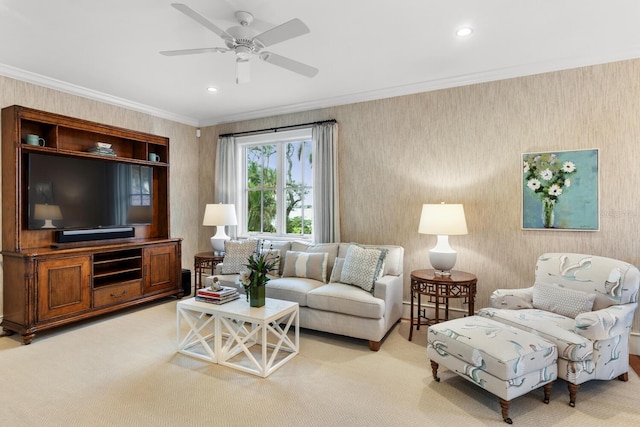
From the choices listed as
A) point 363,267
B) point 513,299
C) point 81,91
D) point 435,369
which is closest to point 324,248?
point 363,267

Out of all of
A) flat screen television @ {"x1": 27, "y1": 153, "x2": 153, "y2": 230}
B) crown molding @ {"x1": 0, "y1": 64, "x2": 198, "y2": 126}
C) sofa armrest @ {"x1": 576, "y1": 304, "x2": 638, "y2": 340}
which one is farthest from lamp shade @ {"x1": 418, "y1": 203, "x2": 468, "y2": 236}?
crown molding @ {"x1": 0, "y1": 64, "x2": 198, "y2": 126}

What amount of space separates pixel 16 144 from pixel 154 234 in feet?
6.81

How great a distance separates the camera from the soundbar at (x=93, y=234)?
3929mm

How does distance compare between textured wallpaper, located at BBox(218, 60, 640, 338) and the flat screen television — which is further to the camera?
the flat screen television

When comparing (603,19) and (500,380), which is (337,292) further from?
(603,19)

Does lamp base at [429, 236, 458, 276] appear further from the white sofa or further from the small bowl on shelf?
the small bowl on shelf

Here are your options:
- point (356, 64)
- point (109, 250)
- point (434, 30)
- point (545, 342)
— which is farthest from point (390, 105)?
point (109, 250)

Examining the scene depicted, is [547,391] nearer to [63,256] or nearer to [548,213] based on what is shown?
[548,213]

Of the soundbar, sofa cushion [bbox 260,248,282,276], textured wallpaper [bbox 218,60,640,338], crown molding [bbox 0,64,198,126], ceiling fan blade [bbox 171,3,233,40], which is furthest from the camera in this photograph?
sofa cushion [bbox 260,248,282,276]

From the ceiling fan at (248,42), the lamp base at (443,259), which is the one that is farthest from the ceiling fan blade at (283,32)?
the lamp base at (443,259)

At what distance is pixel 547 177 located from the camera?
3.43m

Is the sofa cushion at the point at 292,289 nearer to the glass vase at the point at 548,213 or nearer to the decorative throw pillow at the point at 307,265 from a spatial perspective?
the decorative throw pillow at the point at 307,265

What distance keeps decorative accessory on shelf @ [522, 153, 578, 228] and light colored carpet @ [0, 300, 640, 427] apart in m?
1.54

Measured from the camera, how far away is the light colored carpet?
2174mm
